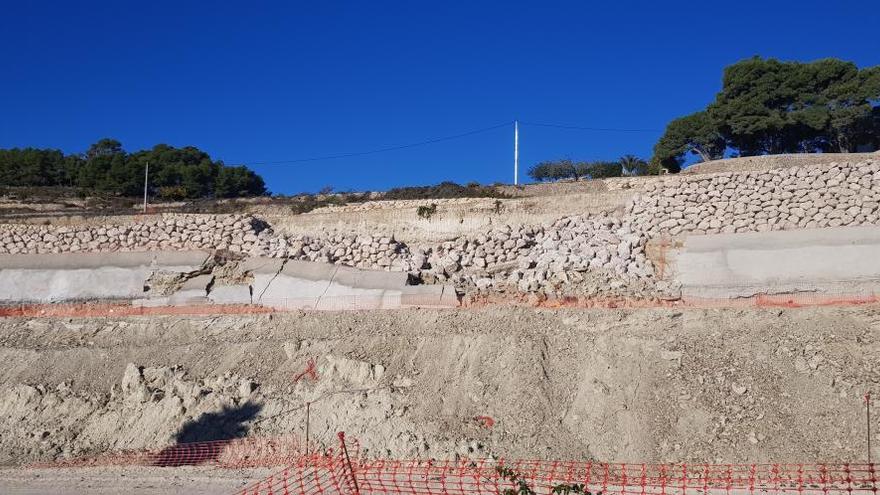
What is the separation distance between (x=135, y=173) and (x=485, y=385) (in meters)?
27.0

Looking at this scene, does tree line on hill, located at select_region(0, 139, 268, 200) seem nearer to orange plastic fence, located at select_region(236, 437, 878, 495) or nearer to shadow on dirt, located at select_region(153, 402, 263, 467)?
shadow on dirt, located at select_region(153, 402, 263, 467)

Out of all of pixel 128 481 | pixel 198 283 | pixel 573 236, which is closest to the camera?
pixel 128 481

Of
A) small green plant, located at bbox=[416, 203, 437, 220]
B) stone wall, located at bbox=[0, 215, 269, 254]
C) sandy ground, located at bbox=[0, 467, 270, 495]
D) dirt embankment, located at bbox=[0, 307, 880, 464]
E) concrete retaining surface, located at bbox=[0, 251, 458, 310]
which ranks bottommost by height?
sandy ground, located at bbox=[0, 467, 270, 495]

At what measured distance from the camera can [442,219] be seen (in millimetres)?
21812

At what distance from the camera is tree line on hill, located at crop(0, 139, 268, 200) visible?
35.1m

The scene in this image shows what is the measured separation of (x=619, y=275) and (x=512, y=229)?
151 inches

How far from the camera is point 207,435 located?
14.0 metres

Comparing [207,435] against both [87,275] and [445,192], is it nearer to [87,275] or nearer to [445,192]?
[87,275]

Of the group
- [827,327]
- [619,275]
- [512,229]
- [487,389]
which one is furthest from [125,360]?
[827,327]

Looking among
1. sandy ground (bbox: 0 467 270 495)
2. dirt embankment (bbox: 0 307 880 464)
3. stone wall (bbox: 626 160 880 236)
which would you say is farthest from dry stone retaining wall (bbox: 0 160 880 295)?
sandy ground (bbox: 0 467 270 495)

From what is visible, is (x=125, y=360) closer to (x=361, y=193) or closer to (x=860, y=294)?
(x=361, y=193)

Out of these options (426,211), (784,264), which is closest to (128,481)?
(426,211)

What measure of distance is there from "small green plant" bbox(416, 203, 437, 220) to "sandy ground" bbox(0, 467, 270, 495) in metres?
11.1

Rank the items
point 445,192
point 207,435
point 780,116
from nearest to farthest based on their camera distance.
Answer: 1. point 207,435
2. point 445,192
3. point 780,116
